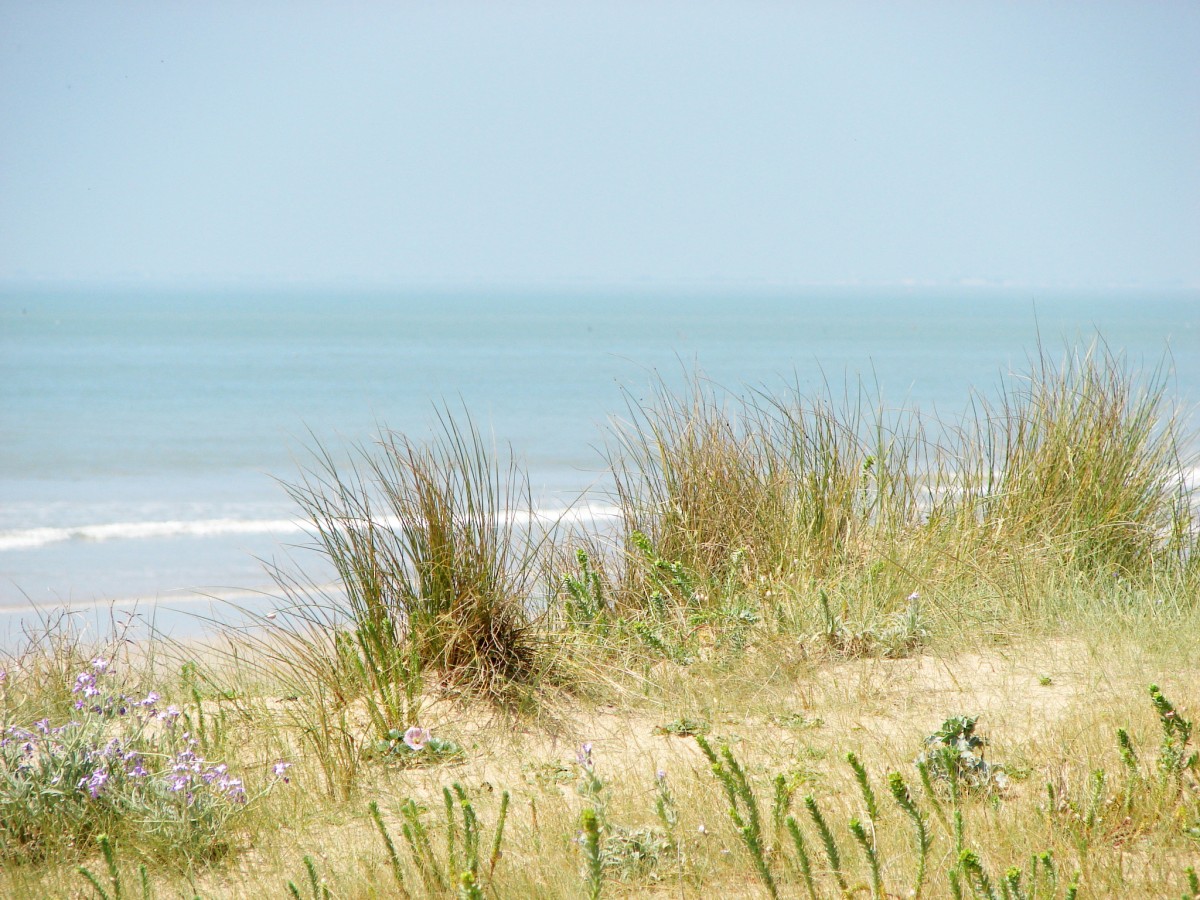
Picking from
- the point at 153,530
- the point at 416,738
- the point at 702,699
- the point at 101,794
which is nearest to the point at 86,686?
the point at 101,794

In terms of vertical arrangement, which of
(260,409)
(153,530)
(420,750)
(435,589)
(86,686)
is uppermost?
(435,589)

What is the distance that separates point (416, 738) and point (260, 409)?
2314 cm

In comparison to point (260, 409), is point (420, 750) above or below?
above

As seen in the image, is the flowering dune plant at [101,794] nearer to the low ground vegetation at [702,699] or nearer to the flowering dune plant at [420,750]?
the low ground vegetation at [702,699]

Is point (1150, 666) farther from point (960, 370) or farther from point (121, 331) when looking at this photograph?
point (121, 331)

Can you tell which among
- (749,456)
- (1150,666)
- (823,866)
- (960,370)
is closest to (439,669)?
(823,866)

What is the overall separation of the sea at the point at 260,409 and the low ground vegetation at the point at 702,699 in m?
0.54

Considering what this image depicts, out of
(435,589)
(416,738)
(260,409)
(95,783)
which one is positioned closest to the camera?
(95,783)

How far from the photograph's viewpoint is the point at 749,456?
5.19m

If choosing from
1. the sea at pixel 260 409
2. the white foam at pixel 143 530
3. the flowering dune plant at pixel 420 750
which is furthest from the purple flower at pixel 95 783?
the white foam at pixel 143 530

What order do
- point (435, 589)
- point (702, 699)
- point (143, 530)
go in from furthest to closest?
point (143, 530), point (435, 589), point (702, 699)

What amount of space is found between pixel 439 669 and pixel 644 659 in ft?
2.62

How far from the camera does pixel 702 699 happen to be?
3.63 m

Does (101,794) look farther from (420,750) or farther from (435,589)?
(435,589)
